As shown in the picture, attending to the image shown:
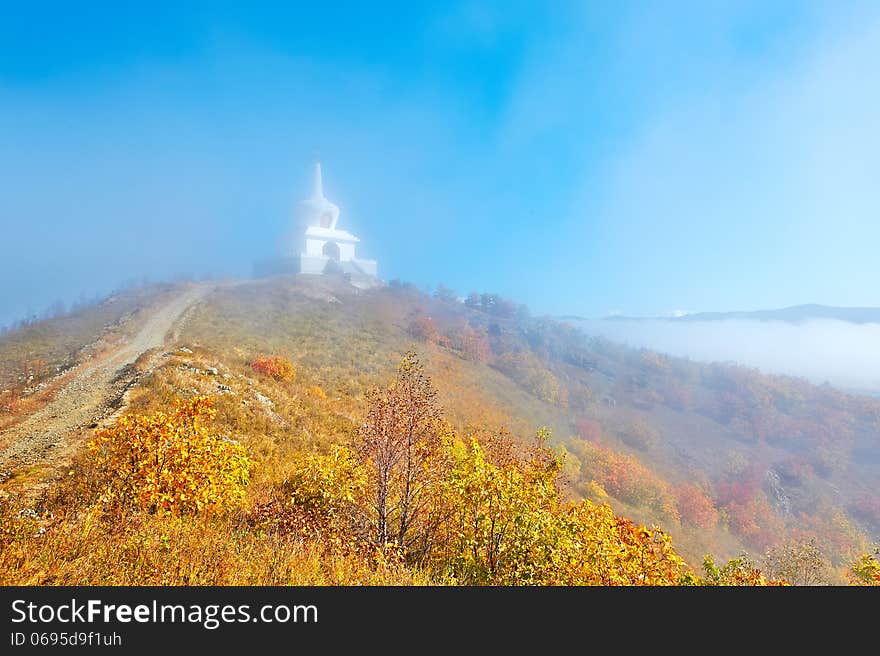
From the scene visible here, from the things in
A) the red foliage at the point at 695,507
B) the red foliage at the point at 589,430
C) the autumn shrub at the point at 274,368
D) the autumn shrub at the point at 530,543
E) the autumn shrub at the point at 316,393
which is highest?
the autumn shrub at the point at 274,368

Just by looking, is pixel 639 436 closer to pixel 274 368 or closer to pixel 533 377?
pixel 533 377

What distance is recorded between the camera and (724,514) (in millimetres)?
44656

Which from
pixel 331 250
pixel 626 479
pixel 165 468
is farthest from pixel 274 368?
pixel 331 250

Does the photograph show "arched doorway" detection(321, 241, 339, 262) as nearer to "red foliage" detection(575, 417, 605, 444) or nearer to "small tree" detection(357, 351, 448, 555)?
"red foliage" detection(575, 417, 605, 444)

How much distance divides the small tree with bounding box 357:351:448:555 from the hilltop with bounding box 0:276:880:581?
449cm

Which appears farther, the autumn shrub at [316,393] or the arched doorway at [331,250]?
the arched doorway at [331,250]

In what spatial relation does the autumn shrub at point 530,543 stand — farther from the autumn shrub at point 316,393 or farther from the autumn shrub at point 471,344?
the autumn shrub at point 471,344

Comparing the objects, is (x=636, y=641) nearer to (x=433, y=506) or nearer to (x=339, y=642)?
(x=339, y=642)

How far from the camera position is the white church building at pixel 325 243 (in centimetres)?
6644

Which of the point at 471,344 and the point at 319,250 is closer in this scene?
the point at 471,344

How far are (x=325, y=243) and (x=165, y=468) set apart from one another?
216ft

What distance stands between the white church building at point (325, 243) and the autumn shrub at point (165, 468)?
61.3 metres

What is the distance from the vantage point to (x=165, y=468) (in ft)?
23.7

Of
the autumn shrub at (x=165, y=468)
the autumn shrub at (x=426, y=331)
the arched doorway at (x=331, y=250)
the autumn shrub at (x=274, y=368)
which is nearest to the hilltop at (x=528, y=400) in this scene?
the autumn shrub at (x=426, y=331)
